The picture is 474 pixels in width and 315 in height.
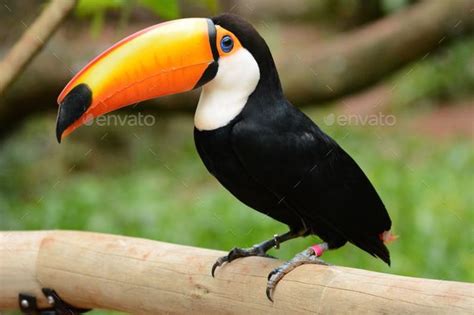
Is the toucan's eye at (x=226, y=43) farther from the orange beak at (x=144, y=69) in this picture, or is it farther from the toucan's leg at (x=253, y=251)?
the toucan's leg at (x=253, y=251)

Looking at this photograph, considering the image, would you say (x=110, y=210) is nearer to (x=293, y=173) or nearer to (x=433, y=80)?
(x=293, y=173)

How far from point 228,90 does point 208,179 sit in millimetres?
2729

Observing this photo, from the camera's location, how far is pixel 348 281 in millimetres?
1287

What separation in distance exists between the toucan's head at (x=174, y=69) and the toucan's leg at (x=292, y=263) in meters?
0.26

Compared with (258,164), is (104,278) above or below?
below

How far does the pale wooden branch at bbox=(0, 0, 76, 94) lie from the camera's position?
168 centimetres

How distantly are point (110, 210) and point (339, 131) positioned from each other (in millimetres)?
1176

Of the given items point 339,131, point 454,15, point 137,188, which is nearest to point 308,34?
point 339,131

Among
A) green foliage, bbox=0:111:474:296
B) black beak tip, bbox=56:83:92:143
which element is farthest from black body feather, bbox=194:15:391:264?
green foliage, bbox=0:111:474:296

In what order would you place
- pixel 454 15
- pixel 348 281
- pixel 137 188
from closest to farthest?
pixel 348 281 < pixel 454 15 < pixel 137 188

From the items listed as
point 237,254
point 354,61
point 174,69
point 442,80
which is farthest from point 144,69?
point 442,80

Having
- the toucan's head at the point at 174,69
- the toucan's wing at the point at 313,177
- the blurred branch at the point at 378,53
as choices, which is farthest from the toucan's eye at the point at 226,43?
the blurred branch at the point at 378,53

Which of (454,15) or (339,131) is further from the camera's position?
(339,131)

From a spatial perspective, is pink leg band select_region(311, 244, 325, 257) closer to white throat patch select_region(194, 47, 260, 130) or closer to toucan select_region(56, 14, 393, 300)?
toucan select_region(56, 14, 393, 300)
